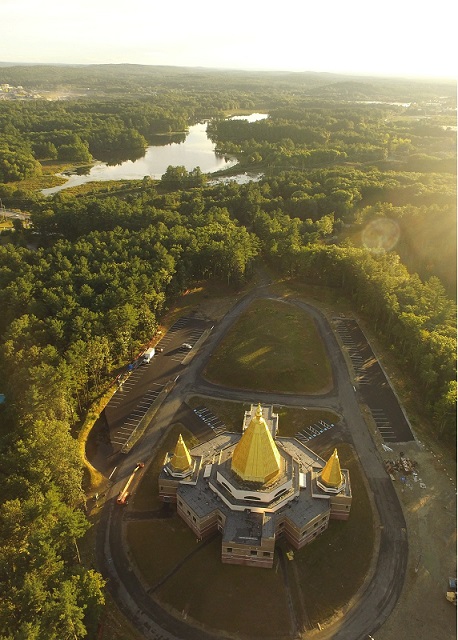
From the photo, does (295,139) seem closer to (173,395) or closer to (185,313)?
(185,313)

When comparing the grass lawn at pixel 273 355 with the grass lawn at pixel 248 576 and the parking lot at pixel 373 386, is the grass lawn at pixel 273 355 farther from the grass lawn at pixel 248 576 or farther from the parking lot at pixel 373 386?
the grass lawn at pixel 248 576

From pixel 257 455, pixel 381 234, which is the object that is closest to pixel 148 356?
pixel 257 455

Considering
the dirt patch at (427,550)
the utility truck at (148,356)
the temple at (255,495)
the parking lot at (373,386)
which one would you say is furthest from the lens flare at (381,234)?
the temple at (255,495)

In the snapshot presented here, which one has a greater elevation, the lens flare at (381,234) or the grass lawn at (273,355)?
the lens flare at (381,234)

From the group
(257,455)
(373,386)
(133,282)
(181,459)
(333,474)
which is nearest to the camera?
(257,455)

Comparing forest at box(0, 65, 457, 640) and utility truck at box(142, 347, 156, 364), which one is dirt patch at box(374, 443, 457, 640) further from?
utility truck at box(142, 347, 156, 364)

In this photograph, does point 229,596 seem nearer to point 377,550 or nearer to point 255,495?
point 255,495

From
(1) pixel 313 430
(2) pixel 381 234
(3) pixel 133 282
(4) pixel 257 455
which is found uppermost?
(2) pixel 381 234
